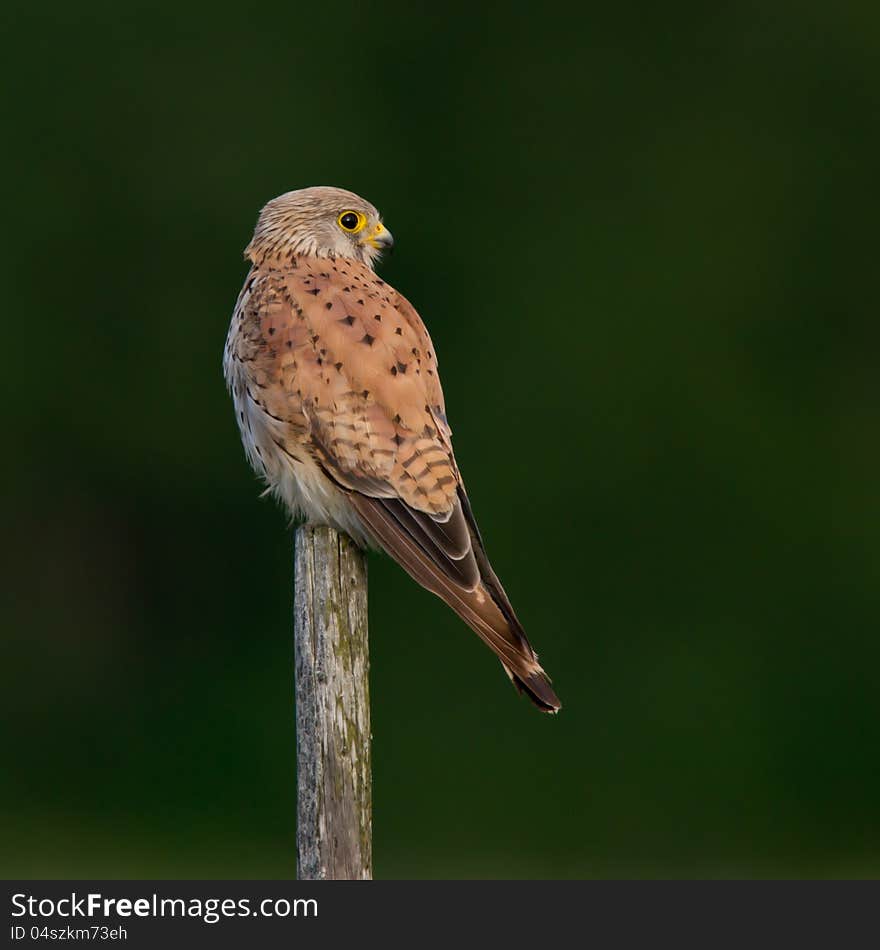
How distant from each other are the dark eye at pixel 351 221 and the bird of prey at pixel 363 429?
0.27 metres

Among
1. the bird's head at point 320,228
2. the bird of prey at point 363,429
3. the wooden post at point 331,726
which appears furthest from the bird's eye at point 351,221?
the wooden post at point 331,726

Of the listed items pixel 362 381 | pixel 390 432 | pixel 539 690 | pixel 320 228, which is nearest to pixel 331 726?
pixel 539 690

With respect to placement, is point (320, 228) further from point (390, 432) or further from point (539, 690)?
point (539, 690)

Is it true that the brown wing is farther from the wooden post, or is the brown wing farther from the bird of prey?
the wooden post

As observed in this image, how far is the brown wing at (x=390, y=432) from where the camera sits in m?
3.01

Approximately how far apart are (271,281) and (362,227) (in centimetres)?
47

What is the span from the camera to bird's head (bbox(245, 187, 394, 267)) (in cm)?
395

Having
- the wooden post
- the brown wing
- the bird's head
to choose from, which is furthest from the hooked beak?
the wooden post

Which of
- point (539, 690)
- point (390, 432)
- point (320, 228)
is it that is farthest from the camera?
point (320, 228)

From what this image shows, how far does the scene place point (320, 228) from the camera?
13.0 ft

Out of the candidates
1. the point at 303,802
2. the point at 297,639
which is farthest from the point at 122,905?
the point at 297,639

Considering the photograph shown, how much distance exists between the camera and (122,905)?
9.61 feet

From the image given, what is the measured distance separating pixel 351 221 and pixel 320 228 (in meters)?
0.10

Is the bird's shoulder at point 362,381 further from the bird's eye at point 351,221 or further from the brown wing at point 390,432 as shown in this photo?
the bird's eye at point 351,221
